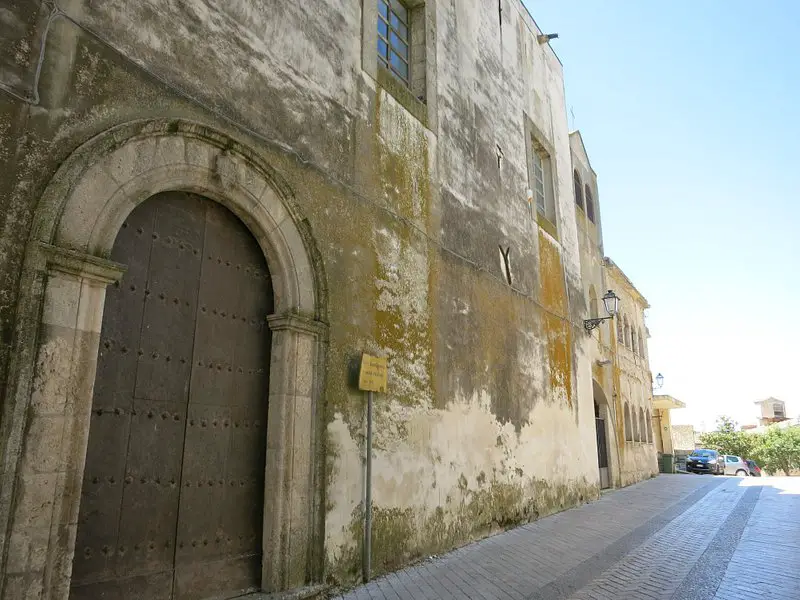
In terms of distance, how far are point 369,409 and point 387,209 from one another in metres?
2.15

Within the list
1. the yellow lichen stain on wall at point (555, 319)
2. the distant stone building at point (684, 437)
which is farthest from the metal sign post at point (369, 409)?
the distant stone building at point (684, 437)

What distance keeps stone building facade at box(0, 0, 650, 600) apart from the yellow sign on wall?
0.12 metres

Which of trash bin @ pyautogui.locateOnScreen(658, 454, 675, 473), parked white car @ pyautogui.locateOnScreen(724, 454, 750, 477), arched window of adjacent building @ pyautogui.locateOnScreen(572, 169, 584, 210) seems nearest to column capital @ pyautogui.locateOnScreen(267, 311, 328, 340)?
arched window of adjacent building @ pyautogui.locateOnScreen(572, 169, 584, 210)

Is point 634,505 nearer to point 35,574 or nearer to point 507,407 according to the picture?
point 507,407

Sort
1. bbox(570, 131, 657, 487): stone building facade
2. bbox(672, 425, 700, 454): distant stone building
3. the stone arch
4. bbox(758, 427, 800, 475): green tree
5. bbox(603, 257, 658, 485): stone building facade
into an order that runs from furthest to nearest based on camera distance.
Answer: bbox(672, 425, 700, 454): distant stone building
bbox(758, 427, 800, 475): green tree
bbox(603, 257, 658, 485): stone building facade
bbox(570, 131, 657, 487): stone building facade
the stone arch

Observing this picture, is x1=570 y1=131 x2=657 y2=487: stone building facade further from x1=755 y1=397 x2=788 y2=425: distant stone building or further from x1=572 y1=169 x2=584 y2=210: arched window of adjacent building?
x1=755 y1=397 x2=788 y2=425: distant stone building

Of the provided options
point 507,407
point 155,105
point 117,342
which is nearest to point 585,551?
point 507,407

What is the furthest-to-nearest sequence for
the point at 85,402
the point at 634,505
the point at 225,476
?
1. the point at 634,505
2. the point at 225,476
3. the point at 85,402

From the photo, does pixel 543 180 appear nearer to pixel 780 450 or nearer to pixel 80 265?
pixel 80 265

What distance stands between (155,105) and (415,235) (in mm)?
3235

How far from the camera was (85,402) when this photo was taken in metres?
3.17

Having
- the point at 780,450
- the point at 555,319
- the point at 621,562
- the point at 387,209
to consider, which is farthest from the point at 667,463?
the point at 780,450

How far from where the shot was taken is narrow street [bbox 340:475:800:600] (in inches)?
184

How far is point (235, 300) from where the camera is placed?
177 inches
